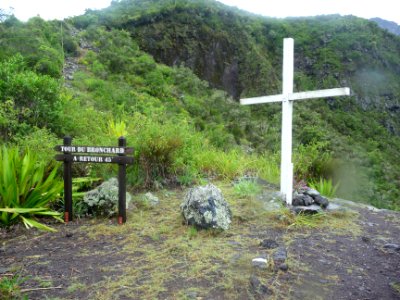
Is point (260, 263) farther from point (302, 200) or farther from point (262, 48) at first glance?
point (262, 48)

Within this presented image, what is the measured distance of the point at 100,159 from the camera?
4559 mm

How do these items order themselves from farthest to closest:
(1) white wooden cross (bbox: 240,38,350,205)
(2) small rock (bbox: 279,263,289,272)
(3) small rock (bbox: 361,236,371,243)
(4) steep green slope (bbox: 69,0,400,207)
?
(4) steep green slope (bbox: 69,0,400,207) → (1) white wooden cross (bbox: 240,38,350,205) → (3) small rock (bbox: 361,236,371,243) → (2) small rock (bbox: 279,263,289,272)

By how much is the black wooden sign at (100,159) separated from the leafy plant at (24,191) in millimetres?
238

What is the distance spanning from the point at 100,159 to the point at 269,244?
2210 mm

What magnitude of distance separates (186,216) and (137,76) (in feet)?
68.1

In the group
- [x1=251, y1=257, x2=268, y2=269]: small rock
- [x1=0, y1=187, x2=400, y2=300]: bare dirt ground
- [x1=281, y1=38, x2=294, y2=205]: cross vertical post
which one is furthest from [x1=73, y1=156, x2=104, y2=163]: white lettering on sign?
[x1=281, y1=38, x2=294, y2=205]: cross vertical post

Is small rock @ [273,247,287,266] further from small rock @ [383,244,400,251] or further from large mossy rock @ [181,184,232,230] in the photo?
small rock @ [383,244,400,251]

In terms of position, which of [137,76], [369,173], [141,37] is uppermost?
[141,37]

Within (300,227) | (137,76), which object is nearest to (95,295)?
(300,227)

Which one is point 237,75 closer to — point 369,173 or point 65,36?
point 65,36

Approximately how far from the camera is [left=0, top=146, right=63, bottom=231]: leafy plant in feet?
14.5

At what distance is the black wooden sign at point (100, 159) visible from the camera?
450 centimetres

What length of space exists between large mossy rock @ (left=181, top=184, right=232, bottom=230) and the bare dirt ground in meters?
0.11

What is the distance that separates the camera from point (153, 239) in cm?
402
